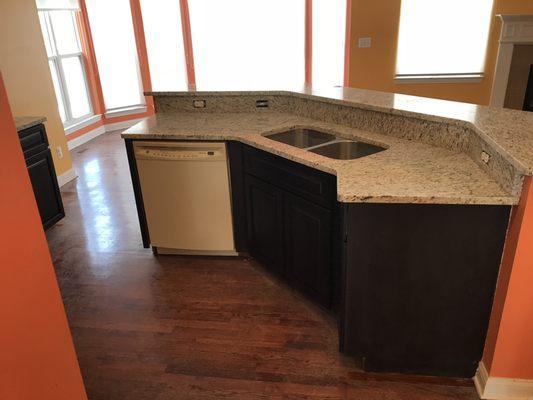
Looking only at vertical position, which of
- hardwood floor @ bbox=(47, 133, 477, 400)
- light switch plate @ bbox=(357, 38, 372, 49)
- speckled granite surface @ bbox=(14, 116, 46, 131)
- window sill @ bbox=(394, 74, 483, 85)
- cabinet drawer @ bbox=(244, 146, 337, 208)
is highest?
light switch plate @ bbox=(357, 38, 372, 49)

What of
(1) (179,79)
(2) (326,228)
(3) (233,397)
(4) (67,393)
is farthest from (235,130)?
(1) (179,79)

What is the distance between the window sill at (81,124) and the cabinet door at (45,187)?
2477 millimetres

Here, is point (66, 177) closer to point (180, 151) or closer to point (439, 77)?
point (180, 151)

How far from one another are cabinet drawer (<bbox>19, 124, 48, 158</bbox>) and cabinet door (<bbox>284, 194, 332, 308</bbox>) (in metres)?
2.10

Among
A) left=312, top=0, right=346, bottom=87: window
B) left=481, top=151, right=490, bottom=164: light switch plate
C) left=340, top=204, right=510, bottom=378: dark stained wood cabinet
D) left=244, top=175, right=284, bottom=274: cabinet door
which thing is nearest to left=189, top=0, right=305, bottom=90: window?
left=312, top=0, right=346, bottom=87: window

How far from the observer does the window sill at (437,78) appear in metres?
5.44

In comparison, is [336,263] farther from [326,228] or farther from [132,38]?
[132,38]

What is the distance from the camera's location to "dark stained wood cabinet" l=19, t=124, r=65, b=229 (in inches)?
126

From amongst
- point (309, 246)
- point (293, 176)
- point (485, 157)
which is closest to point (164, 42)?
point (293, 176)

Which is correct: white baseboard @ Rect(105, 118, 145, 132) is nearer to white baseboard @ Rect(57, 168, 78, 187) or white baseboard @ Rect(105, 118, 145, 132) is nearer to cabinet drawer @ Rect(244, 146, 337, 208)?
white baseboard @ Rect(57, 168, 78, 187)

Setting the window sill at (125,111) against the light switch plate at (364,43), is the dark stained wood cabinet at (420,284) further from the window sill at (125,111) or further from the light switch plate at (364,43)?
the window sill at (125,111)

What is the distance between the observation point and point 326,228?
6.94 ft

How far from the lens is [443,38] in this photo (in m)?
5.34

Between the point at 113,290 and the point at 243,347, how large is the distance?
1.02 metres
